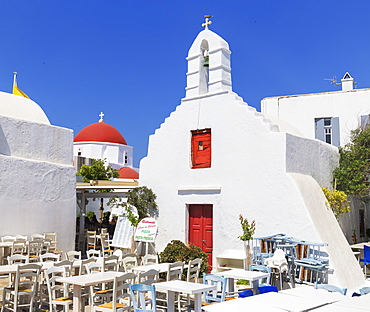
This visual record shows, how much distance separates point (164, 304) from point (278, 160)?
5109mm

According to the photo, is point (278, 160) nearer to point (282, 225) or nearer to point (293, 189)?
point (293, 189)

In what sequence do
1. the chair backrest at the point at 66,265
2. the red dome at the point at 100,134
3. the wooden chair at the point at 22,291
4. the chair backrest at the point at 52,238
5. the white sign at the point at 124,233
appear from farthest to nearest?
the red dome at the point at 100,134 < the white sign at the point at 124,233 < the chair backrest at the point at 52,238 < the chair backrest at the point at 66,265 < the wooden chair at the point at 22,291

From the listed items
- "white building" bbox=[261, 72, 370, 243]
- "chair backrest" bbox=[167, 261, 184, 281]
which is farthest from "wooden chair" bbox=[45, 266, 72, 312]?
"white building" bbox=[261, 72, 370, 243]

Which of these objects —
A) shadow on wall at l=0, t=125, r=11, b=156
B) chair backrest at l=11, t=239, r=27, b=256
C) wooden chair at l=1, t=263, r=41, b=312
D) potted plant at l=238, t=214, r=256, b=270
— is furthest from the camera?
shadow on wall at l=0, t=125, r=11, b=156

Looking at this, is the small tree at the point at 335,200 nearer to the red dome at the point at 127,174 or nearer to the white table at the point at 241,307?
the white table at the point at 241,307

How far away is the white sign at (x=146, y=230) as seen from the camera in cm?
1318

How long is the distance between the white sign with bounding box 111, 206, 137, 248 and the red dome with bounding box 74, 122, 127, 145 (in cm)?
2011

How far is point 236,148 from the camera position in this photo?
12.5 m

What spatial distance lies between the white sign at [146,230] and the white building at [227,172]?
0.75m

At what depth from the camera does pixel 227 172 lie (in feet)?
41.6

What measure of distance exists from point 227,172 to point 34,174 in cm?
642

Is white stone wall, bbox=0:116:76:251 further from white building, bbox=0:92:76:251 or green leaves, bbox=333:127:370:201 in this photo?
green leaves, bbox=333:127:370:201

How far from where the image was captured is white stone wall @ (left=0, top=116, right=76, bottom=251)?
517 inches

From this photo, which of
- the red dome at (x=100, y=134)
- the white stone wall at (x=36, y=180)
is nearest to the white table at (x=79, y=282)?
the white stone wall at (x=36, y=180)
